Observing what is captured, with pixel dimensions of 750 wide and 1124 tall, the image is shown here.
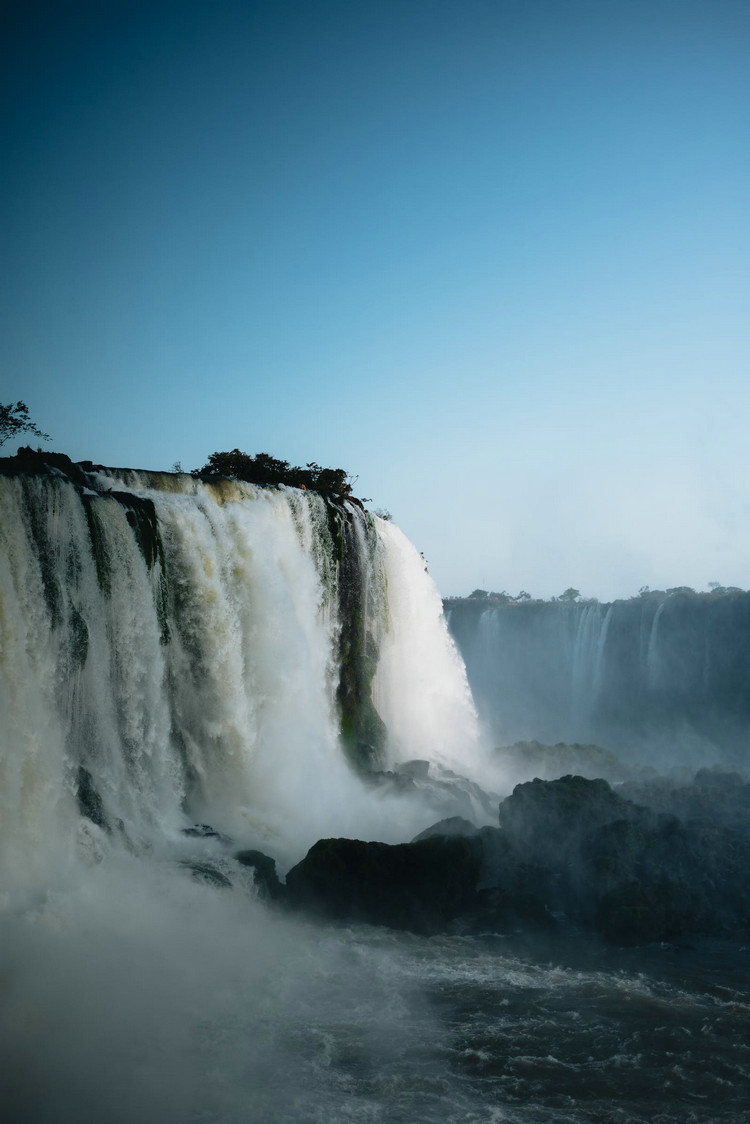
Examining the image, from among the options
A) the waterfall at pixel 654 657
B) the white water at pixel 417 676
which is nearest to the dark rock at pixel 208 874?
the white water at pixel 417 676

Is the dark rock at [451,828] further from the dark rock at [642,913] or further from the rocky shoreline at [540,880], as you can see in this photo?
the dark rock at [642,913]

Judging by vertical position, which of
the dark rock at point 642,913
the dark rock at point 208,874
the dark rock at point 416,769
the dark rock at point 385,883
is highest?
the dark rock at point 416,769

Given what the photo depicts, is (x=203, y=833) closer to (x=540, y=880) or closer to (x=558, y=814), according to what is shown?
(x=540, y=880)

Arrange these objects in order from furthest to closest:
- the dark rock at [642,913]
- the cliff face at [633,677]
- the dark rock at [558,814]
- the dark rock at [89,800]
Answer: the cliff face at [633,677] < the dark rock at [558,814] < the dark rock at [642,913] < the dark rock at [89,800]

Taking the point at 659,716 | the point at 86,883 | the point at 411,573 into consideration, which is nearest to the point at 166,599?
the point at 86,883

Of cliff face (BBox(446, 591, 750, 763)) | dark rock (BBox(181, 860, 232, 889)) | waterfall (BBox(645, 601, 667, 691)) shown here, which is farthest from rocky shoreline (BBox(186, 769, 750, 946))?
waterfall (BBox(645, 601, 667, 691))

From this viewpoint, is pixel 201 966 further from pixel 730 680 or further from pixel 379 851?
pixel 730 680
